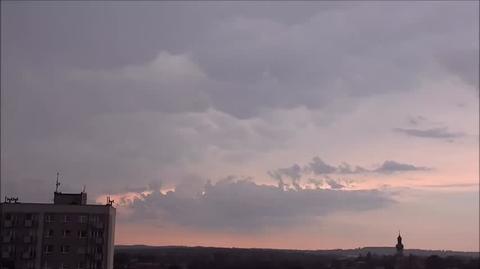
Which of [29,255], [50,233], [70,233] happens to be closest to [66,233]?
[70,233]

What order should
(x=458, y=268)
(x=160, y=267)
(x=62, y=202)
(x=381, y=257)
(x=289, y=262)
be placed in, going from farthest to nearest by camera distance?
(x=381, y=257), (x=289, y=262), (x=458, y=268), (x=160, y=267), (x=62, y=202)

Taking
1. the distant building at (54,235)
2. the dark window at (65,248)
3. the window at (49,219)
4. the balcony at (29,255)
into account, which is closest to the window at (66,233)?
the distant building at (54,235)

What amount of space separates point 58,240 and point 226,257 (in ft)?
304

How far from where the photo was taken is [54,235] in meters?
62.1

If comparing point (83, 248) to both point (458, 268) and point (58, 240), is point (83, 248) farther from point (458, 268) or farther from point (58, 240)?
point (458, 268)

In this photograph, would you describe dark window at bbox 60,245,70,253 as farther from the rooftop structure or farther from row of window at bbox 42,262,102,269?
row of window at bbox 42,262,102,269

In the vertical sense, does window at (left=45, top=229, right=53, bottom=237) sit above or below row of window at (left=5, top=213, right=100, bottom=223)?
below

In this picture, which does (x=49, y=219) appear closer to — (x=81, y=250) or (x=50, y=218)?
(x=50, y=218)

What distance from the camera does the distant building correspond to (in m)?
61.2

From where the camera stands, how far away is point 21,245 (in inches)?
2436

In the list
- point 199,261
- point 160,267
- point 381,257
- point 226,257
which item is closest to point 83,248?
point 160,267

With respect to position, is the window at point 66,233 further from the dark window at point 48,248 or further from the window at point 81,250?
the window at point 81,250

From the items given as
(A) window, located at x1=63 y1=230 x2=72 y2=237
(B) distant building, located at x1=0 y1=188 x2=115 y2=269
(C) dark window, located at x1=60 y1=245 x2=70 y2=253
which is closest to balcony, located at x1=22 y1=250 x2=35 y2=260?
(B) distant building, located at x1=0 y1=188 x2=115 y2=269

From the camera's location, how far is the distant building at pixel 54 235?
2410 inches
